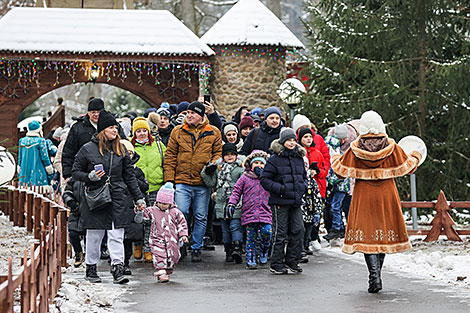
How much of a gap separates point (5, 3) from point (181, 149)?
2509 centimetres

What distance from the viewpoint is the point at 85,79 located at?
22594mm

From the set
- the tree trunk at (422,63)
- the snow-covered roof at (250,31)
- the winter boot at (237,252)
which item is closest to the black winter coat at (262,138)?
the winter boot at (237,252)

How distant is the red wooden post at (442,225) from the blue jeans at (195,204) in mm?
3703

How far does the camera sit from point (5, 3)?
3484 cm

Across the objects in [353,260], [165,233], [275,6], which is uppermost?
[275,6]

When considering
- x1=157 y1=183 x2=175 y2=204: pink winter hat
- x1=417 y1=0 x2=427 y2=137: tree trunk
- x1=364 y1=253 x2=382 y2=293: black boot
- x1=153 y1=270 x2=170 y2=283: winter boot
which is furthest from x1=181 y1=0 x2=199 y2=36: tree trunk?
x1=364 y1=253 x2=382 y2=293: black boot

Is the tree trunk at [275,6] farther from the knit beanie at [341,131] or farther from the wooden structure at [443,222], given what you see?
the wooden structure at [443,222]

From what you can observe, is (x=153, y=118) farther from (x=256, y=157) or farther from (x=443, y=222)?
(x=443, y=222)

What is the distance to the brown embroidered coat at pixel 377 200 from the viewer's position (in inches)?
362

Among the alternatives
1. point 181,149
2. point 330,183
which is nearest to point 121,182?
point 181,149

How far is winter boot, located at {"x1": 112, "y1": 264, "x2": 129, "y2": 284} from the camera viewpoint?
973 cm

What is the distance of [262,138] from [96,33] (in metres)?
11.5

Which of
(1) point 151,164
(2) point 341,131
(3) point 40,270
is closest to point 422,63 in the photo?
(2) point 341,131

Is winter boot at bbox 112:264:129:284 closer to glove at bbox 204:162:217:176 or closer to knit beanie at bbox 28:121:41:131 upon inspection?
glove at bbox 204:162:217:176
